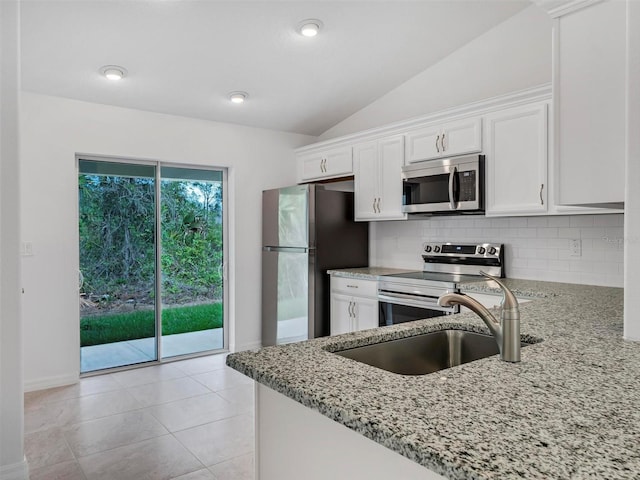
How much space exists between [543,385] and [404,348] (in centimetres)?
62

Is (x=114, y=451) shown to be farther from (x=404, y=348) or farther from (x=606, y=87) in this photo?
(x=606, y=87)

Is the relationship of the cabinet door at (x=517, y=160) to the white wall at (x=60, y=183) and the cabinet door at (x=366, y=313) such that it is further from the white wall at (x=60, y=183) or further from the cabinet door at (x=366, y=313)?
the white wall at (x=60, y=183)

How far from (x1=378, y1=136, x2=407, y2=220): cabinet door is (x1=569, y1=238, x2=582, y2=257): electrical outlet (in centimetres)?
129

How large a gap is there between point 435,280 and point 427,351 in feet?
6.16

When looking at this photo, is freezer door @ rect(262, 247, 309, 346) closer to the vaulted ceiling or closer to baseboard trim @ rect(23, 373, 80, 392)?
the vaulted ceiling

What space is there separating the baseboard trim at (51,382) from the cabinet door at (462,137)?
11.8ft

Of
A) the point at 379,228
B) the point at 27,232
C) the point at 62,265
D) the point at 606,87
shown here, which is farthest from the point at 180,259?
the point at 606,87

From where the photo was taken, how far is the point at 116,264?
13.9ft

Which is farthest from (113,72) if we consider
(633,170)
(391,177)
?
(633,170)

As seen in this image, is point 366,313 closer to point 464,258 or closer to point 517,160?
point 464,258

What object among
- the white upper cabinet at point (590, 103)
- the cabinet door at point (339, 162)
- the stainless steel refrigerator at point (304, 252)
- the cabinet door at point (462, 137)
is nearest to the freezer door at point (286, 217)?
the stainless steel refrigerator at point (304, 252)

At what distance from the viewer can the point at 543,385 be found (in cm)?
101

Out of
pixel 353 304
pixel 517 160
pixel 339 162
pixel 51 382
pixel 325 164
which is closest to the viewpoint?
pixel 517 160

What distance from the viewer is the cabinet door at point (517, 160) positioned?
311 cm
